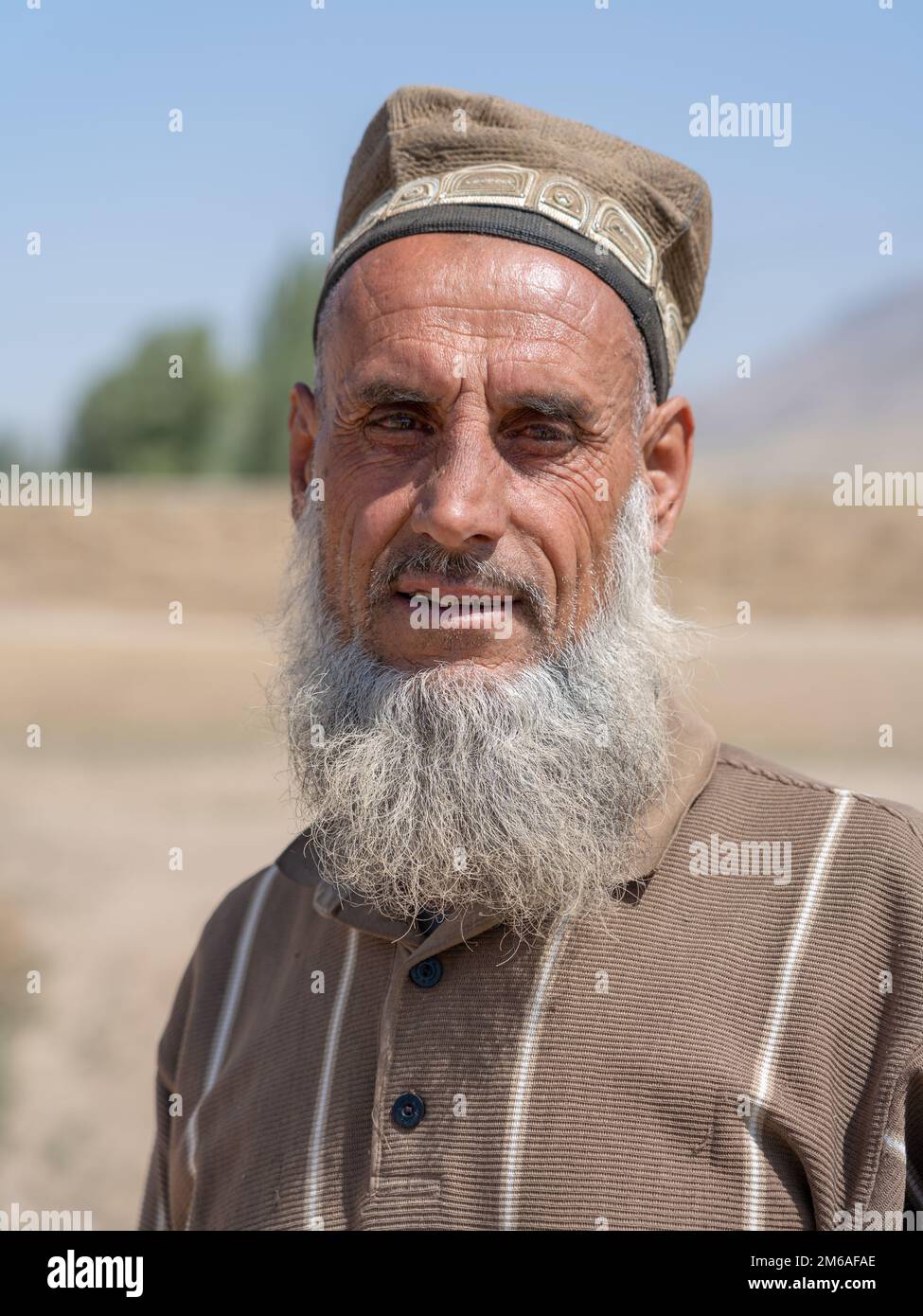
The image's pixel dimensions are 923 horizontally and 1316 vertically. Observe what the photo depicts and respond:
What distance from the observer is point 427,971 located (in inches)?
71.5

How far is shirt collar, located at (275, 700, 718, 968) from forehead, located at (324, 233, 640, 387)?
0.57 metres

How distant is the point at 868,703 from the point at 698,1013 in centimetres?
1532

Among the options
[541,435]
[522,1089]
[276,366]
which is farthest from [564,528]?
[276,366]

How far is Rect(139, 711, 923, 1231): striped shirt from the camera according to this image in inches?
62.7

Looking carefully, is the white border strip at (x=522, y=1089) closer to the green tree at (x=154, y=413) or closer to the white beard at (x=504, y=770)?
the white beard at (x=504, y=770)

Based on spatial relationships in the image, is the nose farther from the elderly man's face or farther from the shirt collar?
the shirt collar

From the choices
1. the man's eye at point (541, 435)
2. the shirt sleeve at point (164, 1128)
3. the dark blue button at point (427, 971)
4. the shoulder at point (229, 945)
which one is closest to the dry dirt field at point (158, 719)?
the shoulder at point (229, 945)

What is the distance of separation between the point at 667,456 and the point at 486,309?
0.42 metres

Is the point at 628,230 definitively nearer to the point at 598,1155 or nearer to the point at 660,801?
the point at 660,801

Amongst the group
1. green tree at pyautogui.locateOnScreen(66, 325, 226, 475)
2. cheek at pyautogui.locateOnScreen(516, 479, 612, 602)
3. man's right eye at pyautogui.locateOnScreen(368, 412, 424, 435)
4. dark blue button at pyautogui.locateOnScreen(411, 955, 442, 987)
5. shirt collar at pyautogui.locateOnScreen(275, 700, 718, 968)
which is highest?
green tree at pyautogui.locateOnScreen(66, 325, 226, 475)

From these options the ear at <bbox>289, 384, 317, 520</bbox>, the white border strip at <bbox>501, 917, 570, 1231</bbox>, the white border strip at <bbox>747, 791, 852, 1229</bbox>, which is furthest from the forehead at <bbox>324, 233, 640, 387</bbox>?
the white border strip at <bbox>501, 917, 570, 1231</bbox>

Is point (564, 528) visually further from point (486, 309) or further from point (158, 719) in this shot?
point (158, 719)

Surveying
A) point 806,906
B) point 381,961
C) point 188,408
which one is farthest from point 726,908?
point 188,408

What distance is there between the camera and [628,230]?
6.48 ft
